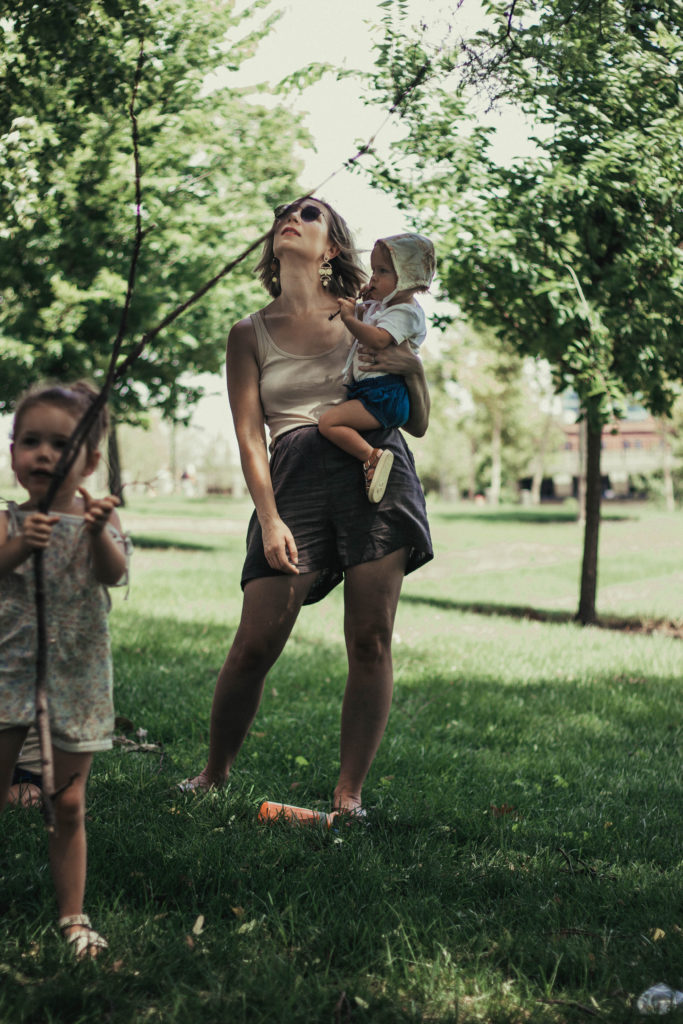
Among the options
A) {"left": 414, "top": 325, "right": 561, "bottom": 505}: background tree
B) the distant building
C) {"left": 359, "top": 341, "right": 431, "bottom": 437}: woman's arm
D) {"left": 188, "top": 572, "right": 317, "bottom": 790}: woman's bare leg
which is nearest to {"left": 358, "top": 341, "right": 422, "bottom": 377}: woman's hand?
{"left": 359, "top": 341, "right": 431, "bottom": 437}: woman's arm

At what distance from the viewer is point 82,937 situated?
2.35 meters

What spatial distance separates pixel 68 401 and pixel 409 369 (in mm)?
1292

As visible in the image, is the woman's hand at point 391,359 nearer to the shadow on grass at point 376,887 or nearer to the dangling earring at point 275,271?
the dangling earring at point 275,271

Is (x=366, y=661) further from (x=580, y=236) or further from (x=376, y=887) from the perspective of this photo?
(x=580, y=236)

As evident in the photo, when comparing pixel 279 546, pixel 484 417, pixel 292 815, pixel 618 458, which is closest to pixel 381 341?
pixel 279 546

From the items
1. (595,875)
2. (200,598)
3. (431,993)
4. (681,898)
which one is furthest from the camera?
(200,598)

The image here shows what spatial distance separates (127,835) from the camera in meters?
3.11

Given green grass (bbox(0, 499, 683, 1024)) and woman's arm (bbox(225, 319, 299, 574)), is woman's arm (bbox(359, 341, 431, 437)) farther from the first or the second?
green grass (bbox(0, 499, 683, 1024))

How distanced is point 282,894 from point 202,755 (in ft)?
4.97

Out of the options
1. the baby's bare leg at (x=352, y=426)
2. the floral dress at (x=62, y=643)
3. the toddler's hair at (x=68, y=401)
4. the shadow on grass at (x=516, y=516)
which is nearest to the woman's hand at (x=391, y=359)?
the baby's bare leg at (x=352, y=426)

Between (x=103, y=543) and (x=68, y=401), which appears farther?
(x=68, y=401)

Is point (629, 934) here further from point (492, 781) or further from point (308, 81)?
point (308, 81)

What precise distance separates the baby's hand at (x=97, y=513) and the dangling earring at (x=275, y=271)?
5.22 ft

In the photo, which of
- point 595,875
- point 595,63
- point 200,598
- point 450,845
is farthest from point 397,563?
point 200,598
